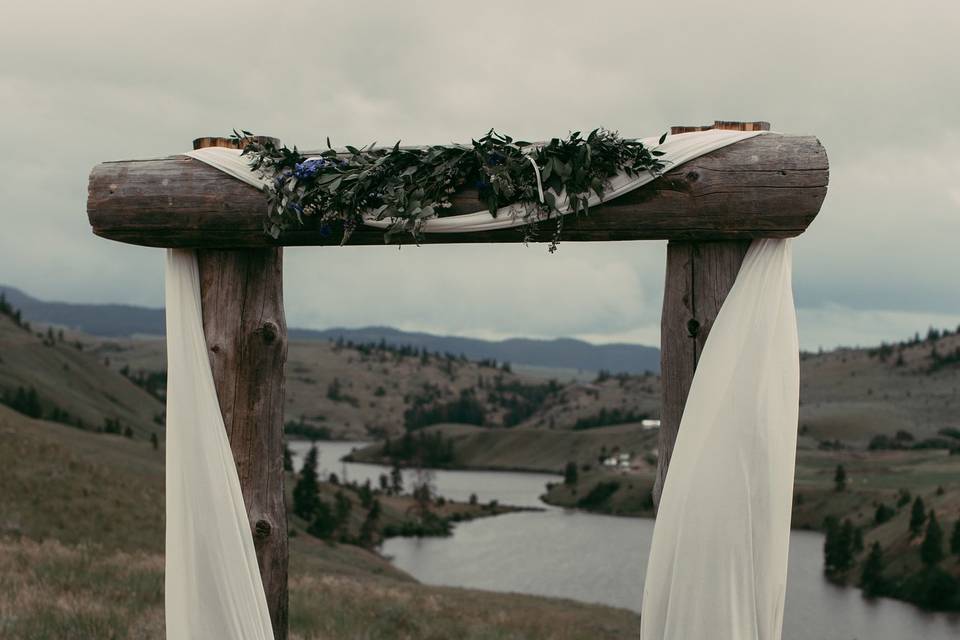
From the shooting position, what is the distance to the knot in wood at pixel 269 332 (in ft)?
21.6

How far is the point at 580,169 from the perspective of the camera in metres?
5.87

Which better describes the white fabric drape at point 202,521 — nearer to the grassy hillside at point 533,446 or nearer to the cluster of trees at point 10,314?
the cluster of trees at point 10,314

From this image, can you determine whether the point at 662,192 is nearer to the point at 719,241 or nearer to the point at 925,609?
the point at 719,241

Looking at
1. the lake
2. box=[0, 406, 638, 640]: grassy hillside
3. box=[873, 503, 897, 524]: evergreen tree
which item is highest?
box=[0, 406, 638, 640]: grassy hillside

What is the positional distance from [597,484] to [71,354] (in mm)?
65815

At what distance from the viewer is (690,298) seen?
6.16 meters

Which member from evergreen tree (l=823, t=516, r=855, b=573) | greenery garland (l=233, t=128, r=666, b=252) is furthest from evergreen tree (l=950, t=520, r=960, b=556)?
greenery garland (l=233, t=128, r=666, b=252)

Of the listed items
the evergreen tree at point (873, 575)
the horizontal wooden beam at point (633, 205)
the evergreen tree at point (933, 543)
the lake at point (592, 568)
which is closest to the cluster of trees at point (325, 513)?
the lake at point (592, 568)

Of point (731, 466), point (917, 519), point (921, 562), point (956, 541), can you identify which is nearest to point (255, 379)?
point (731, 466)

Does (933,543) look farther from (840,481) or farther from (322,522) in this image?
(322,522)

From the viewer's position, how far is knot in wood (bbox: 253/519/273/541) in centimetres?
659

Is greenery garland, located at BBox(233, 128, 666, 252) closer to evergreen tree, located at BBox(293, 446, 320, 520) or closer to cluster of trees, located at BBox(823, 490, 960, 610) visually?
cluster of trees, located at BBox(823, 490, 960, 610)

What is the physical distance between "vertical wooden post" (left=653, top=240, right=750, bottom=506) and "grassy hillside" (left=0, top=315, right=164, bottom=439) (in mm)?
68017

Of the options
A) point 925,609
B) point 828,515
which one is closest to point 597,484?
point 828,515
